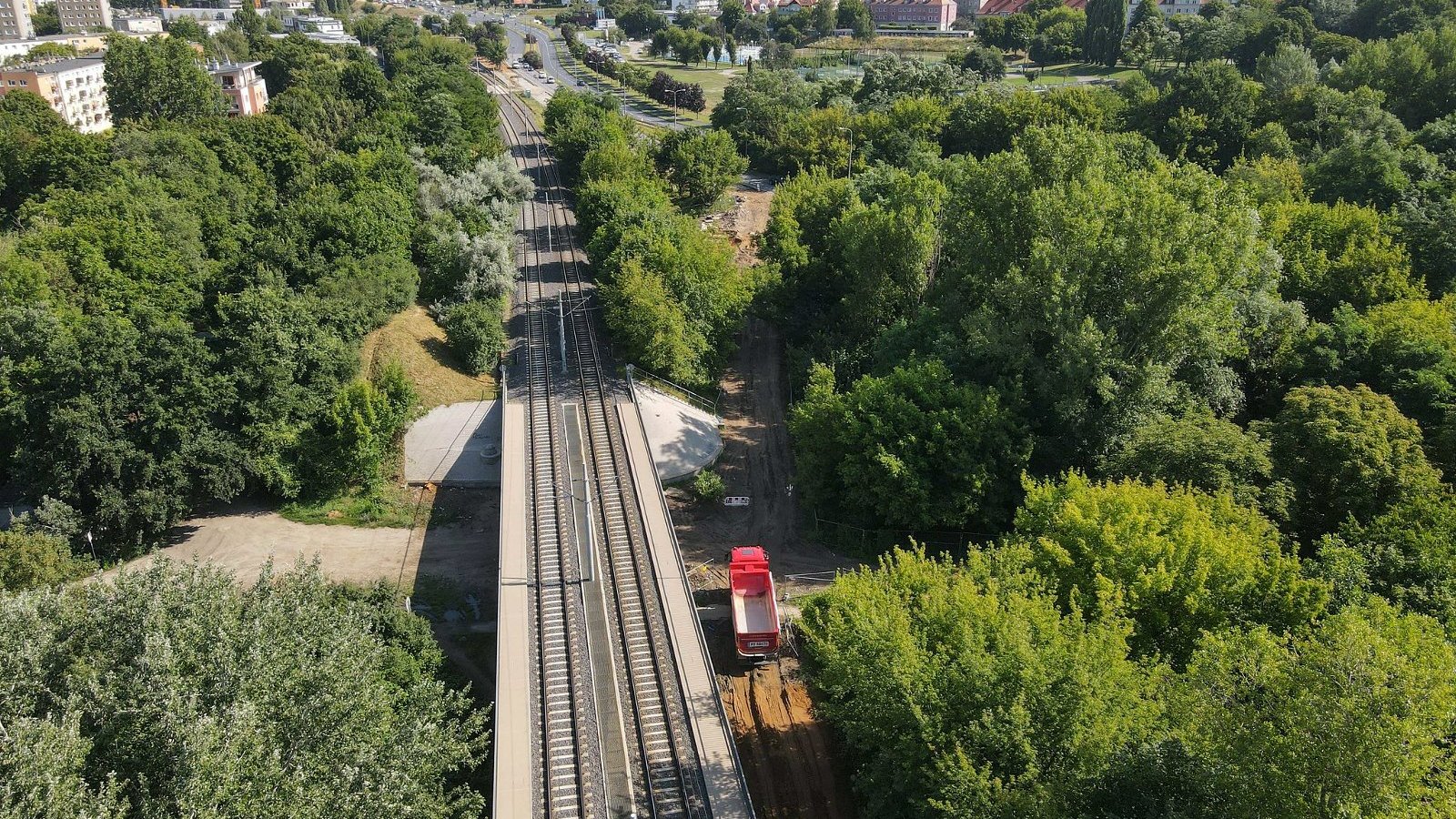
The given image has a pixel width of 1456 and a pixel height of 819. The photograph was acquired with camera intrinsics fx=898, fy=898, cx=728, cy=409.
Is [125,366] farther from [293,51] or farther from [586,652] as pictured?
[293,51]

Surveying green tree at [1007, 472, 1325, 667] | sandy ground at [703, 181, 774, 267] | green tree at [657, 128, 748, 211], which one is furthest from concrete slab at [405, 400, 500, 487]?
green tree at [657, 128, 748, 211]

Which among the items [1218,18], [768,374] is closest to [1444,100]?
[1218,18]

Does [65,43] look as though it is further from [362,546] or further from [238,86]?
[362,546]

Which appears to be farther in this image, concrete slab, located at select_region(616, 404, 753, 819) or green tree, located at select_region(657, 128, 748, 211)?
green tree, located at select_region(657, 128, 748, 211)

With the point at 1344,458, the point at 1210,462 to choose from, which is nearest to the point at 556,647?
the point at 1210,462

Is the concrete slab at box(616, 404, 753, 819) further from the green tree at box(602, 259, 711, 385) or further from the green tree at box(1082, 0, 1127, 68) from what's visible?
the green tree at box(1082, 0, 1127, 68)
